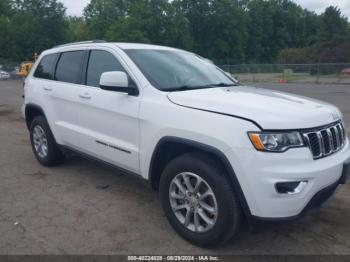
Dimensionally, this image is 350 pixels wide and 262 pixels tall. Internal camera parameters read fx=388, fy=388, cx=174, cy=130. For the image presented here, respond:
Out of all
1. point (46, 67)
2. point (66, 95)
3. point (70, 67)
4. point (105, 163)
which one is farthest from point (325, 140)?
point (46, 67)

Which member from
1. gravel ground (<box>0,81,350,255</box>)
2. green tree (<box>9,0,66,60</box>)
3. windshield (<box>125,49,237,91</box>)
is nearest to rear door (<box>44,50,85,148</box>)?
gravel ground (<box>0,81,350,255</box>)

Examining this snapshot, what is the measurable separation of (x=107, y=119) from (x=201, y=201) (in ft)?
4.90

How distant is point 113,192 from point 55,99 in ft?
4.99

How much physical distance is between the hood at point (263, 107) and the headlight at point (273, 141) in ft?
0.21

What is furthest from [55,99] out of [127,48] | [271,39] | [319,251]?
[271,39]

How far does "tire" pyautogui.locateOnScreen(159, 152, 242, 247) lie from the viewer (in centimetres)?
316

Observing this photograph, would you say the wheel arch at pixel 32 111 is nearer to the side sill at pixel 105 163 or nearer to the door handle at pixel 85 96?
the side sill at pixel 105 163

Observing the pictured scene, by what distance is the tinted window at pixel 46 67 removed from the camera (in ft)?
18.3

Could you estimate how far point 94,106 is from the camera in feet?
14.6

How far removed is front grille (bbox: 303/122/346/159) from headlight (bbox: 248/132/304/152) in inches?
5.5

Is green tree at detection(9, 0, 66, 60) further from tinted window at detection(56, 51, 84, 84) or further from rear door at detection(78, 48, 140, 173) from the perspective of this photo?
rear door at detection(78, 48, 140, 173)

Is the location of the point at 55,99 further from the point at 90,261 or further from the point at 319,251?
the point at 319,251

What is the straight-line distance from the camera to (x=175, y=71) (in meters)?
4.27

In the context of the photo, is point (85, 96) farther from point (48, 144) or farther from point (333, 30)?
point (333, 30)
